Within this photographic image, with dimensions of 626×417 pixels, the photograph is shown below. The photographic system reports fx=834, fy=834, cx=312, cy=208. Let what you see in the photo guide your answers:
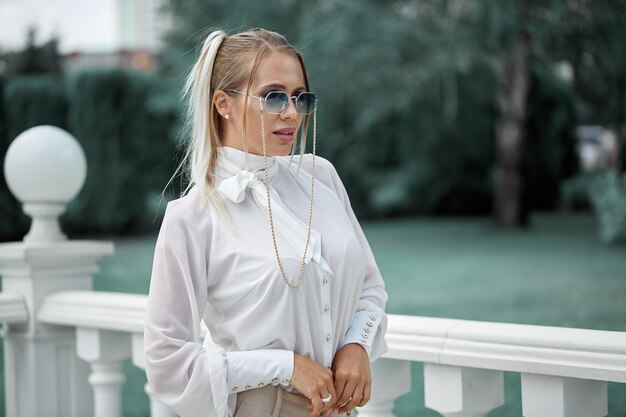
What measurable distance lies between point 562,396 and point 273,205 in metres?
0.70

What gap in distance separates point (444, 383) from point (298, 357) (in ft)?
1.78

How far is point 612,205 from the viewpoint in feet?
36.6

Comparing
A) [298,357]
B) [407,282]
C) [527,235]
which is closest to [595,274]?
[407,282]

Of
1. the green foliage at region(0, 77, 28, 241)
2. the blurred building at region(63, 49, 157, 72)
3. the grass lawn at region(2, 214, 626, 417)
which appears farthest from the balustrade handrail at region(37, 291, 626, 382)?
the blurred building at region(63, 49, 157, 72)

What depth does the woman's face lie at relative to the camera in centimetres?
141

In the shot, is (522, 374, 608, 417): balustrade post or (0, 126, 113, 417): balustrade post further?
(0, 126, 113, 417): balustrade post

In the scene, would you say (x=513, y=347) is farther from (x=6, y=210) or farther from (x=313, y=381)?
(x=6, y=210)

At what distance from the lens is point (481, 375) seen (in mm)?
1818

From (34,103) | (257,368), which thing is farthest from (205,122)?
(34,103)

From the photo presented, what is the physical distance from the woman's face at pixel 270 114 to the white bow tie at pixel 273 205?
0.05m

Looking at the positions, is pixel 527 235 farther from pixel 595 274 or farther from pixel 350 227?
pixel 350 227

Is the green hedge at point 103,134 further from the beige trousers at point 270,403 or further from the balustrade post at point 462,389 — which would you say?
the beige trousers at point 270,403

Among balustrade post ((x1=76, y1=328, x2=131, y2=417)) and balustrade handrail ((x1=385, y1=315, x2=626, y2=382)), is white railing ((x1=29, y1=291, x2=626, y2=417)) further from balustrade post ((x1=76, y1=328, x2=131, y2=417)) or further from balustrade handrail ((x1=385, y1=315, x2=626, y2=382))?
balustrade post ((x1=76, y1=328, x2=131, y2=417))

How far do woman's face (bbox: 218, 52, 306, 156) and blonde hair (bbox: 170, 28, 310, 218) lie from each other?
0.04 ft
